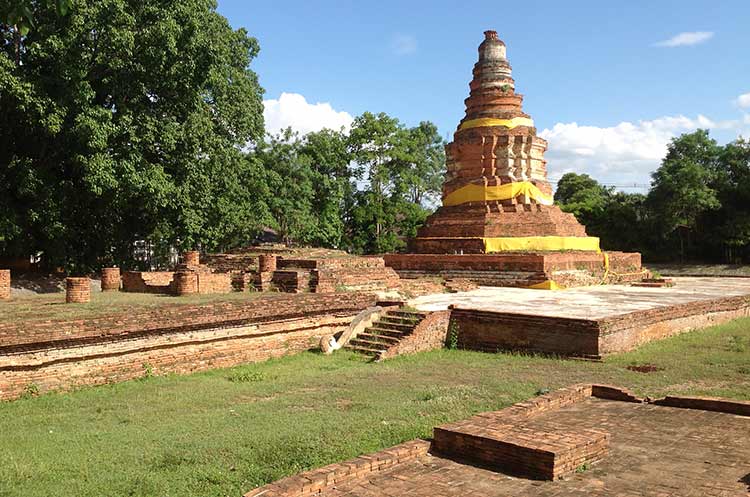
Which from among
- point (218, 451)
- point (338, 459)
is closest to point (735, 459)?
point (338, 459)

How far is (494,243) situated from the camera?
2139cm

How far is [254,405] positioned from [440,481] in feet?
10.7

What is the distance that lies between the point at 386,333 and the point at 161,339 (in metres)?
4.01

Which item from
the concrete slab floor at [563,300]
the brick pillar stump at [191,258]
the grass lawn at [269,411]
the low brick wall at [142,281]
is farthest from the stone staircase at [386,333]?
the brick pillar stump at [191,258]

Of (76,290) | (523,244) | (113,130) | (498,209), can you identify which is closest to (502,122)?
(498,209)

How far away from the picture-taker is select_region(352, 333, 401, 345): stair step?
36.9 feet

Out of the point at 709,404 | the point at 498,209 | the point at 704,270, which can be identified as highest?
the point at 498,209

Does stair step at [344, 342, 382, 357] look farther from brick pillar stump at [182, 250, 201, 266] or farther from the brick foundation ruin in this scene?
brick pillar stump at [182, 250, 201, 266]

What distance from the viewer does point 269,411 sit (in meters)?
7.13

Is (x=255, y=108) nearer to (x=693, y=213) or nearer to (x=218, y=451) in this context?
(x=218, y=451)

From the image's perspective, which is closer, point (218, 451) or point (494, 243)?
point (218, 451)

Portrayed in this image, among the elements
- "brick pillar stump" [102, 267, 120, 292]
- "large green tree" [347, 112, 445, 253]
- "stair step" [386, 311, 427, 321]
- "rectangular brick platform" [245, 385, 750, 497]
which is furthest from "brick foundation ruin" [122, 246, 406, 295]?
"large green tree" [347, 112, 445, 253]

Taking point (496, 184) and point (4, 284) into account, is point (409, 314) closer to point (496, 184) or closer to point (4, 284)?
point (4, 284)

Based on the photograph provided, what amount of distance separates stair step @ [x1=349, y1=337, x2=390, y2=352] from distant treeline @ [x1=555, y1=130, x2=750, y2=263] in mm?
24964
